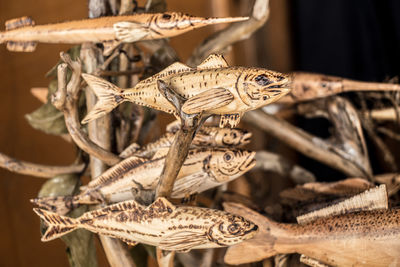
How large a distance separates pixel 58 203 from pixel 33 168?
0.26 ft

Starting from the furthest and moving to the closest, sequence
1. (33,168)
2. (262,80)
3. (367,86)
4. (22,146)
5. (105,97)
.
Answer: (22,146)
(367,86)
(33,168)
(105,97)
(262,80)

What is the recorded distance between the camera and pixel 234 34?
76 centimetres

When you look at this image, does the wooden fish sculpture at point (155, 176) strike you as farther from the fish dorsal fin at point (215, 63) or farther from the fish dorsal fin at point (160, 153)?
the fish dorsal fin at point (215, 63)

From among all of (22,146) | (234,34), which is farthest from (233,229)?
(22,146)

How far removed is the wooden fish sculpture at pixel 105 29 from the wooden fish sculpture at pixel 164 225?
204 mm

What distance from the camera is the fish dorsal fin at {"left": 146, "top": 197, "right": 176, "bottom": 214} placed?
52 cm

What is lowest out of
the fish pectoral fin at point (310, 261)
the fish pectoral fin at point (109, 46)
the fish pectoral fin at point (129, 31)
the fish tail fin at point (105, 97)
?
the fish pectoral fin at point (310, 261)

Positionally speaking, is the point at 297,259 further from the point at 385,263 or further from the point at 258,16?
the point at 258,16

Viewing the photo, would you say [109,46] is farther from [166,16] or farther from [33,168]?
[33,168]

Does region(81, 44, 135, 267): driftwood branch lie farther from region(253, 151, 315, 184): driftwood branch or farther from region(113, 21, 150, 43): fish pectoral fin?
region(253, 151, 315, 184): driftwood branch

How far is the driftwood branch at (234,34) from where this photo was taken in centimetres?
73

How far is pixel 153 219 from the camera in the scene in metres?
0.52

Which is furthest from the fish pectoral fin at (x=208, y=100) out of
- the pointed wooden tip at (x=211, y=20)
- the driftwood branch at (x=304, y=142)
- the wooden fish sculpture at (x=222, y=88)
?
the driftwood branch at (x=304, y=142)

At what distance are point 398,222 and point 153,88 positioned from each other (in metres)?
0.32
